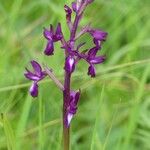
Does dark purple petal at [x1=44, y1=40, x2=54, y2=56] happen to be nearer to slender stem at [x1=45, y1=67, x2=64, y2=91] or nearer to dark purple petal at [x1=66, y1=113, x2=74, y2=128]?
slender stem at [x1=45, y1=67, x2=64, y2=91]

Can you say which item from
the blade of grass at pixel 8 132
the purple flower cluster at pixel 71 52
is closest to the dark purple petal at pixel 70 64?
the purple flower cluster at pixel 71 52

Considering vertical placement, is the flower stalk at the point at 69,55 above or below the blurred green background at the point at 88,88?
above

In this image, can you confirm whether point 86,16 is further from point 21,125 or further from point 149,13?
point 21,125

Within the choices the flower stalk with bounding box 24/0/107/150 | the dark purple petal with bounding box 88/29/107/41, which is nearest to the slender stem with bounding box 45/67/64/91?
the flower stalk with bounding box 24/0/107/150

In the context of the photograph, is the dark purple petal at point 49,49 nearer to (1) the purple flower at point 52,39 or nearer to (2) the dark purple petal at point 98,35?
(1) the purple flower at point 52,39

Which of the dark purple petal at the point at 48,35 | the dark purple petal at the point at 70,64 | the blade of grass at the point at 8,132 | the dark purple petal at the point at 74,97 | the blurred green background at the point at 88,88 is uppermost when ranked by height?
the dark purple petal at the point at 48,35

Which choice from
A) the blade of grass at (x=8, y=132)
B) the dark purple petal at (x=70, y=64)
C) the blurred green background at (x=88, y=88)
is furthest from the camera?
the blurred green background at (x=88, y=88)

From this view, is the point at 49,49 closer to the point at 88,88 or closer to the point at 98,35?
the point at 98,35

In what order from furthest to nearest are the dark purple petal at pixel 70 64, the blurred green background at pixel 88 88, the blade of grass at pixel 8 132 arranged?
1. the blurred green background at pixel 88 88
2. the blade of grass at pixel 8 132
3. the dark purple petal at pixel 70 64
